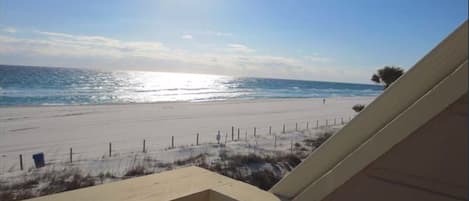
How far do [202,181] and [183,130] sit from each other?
773 inches

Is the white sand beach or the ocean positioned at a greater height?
the ocean

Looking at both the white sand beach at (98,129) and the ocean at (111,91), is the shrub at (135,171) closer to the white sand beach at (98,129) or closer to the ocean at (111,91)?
the white sand beach at (98,129)

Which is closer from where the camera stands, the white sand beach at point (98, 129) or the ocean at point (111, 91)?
the white sand beach at point (98, 129)

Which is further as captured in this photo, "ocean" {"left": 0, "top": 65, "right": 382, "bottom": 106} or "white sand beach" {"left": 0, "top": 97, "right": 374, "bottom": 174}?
"ocean" {"left": 0, "top": 65, "right": 382, "bottom": 106}

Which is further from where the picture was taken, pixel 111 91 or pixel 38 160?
pixel 111 91

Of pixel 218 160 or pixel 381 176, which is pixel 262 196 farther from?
pixel 218 160

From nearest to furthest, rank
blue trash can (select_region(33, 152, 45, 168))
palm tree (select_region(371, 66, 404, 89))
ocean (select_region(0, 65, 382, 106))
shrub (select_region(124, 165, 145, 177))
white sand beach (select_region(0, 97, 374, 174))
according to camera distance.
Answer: palm tree (select_region(371, 66, 404, 89))
shrub (select_region(124, 165, 145, 177))
blue trash can (select_region(33, 152, 45, 168))
white sand beach (select_region(0, 97, 374, 174))
ocean (select_region(0, 65, 382, 106))

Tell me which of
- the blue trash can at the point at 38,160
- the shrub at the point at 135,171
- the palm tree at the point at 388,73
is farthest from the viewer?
the blue trash can at the point at 38,160

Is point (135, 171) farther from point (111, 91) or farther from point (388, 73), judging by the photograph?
point (111, 91)

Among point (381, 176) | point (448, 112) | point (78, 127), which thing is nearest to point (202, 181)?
point (381, 176)

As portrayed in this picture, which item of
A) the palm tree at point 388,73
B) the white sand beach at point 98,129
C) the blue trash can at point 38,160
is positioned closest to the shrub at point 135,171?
the white sand beach at point 98,129

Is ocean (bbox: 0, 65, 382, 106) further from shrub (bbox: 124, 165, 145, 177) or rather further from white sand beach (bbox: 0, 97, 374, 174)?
shrub (bbox: 124, 165, 145, 177)

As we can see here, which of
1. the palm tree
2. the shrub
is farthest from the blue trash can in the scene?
the palm tree

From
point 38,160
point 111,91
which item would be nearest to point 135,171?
point 38,160
